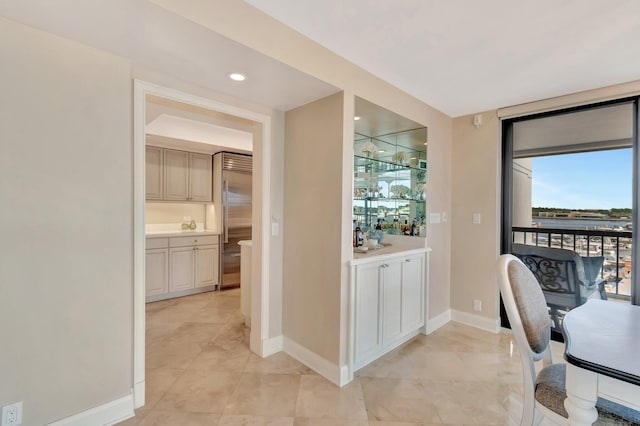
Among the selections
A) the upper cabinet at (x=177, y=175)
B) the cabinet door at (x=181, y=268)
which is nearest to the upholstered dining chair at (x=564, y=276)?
the cabinet door at (x=181, y=268)

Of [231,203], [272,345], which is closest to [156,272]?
[231,203]

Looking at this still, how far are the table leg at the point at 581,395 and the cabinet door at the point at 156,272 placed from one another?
174 inches

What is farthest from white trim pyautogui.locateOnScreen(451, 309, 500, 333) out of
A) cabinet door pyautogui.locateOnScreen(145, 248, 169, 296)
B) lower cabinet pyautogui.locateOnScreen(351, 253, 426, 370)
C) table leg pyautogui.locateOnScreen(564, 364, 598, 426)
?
cabinet door pyautogui.locateOnScreen(145, 248, 169, 296)

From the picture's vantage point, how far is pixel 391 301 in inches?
102

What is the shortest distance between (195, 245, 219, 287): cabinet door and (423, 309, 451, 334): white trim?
329 cm

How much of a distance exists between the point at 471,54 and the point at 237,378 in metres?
3.02

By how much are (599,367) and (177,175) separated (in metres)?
5.01

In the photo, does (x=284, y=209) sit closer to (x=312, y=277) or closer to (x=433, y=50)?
(x=312, y=277)

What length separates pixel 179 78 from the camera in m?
2.03

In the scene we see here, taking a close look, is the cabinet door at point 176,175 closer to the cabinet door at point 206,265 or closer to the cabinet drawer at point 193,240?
the cabinet drawer at point 193,240

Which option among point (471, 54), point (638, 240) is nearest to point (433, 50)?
point (471, 54)

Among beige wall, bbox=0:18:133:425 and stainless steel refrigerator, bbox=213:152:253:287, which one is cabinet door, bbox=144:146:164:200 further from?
beige wall, bbox=0:18:133:425

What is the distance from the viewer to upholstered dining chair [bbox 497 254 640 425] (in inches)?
50.4

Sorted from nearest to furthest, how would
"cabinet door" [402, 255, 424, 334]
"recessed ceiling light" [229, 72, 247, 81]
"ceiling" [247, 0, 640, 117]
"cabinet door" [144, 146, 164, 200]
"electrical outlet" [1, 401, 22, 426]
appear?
"electrical outlet" [1, 401, 22, 426] → "ceiling" [247, 0, 640, 117] → "recessed ceiling light" [229, 72, 247, 81] → "cabinet door" [402, 255, 424, 334] → "cabinet door" [144, 146, 164, 200]
